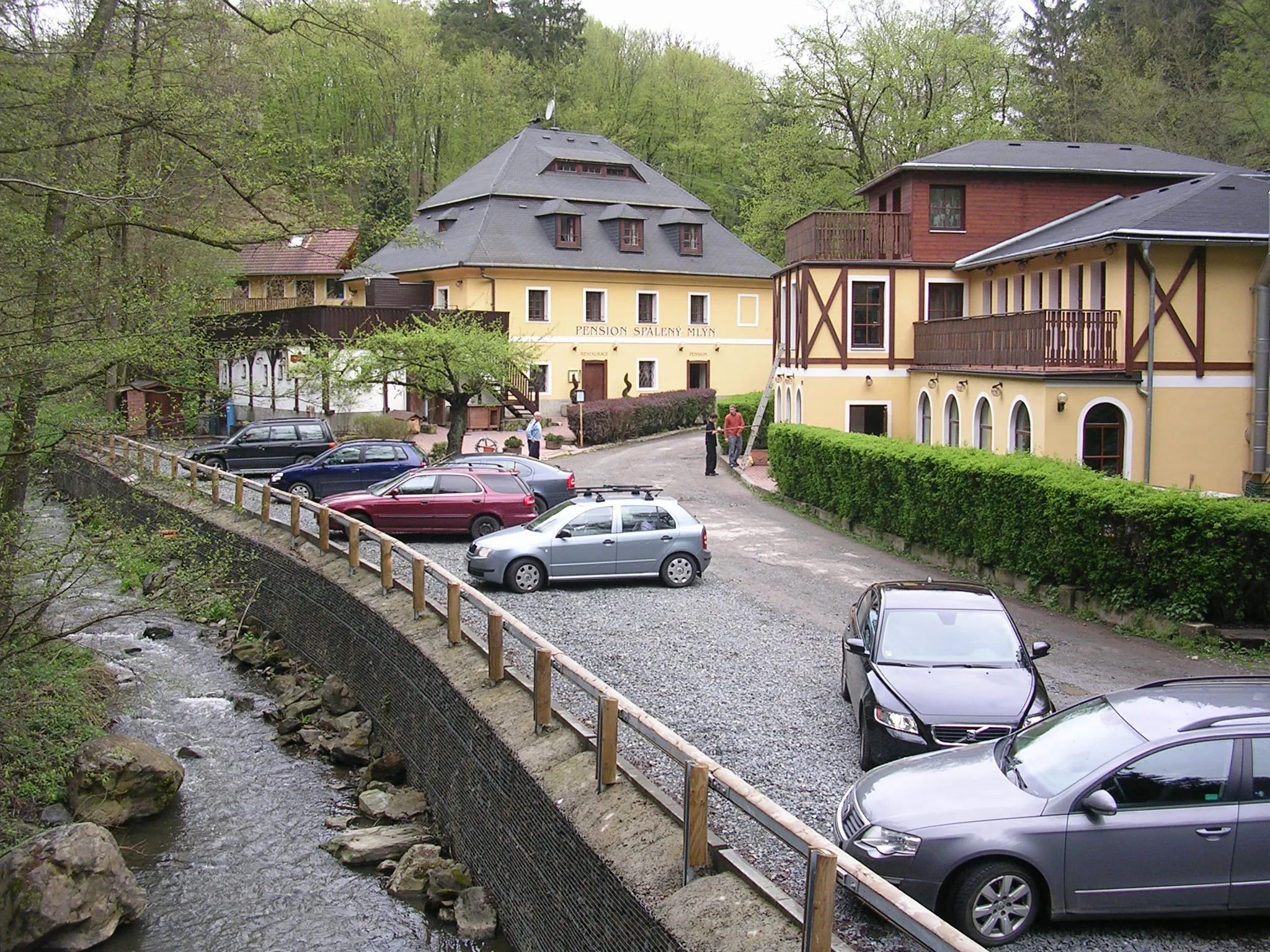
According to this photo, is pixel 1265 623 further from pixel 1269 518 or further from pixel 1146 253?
pixel 1146 253

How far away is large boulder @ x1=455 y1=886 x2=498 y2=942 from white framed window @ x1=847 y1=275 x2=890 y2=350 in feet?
87.2

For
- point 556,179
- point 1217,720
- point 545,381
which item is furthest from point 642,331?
point 1217,720

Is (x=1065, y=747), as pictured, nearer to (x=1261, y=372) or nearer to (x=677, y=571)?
(x=677, y=571)

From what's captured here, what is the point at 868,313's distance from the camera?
35.0 metres

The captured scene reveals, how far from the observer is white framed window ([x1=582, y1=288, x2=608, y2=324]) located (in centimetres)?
5000

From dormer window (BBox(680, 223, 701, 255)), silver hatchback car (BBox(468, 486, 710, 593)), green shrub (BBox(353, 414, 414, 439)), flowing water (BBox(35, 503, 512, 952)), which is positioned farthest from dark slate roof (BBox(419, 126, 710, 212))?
flowing water (BBox(35, 503, 512, 952))

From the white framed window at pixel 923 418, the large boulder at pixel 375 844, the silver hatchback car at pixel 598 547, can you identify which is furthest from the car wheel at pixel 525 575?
the white framed window at pixel 923 418

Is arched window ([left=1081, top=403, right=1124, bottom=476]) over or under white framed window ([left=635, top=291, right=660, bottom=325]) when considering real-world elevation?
under

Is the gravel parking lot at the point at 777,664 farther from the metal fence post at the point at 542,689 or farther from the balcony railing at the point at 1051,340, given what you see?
the balcony railing at the point at 1051,340

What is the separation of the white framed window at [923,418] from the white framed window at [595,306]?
19158 millimetres

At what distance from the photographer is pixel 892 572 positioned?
2139 centimetres

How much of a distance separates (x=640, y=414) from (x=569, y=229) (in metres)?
→ 9.86

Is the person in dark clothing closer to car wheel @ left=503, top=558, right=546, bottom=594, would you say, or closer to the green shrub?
the green shrub

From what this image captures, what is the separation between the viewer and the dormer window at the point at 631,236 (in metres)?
51.3
